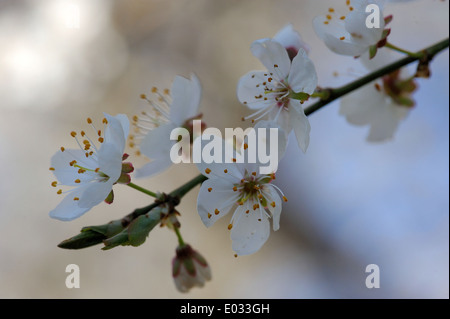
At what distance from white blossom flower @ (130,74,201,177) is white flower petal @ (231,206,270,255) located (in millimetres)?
217

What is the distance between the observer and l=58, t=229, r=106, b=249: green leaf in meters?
0.80

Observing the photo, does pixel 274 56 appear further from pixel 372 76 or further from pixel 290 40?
pixel 372 76

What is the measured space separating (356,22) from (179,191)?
0.45m

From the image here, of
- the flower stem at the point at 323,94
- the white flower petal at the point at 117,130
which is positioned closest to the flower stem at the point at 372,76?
the flower stem at the point at 323,94

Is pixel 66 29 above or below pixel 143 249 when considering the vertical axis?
above

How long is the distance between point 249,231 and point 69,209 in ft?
1.04

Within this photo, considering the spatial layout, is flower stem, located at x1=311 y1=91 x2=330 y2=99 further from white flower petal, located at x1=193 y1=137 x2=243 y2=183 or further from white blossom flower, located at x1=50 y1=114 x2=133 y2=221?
white blossom flower, located at x1=50 y1=114 x2=133 y2=221

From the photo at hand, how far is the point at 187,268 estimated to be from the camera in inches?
43.1

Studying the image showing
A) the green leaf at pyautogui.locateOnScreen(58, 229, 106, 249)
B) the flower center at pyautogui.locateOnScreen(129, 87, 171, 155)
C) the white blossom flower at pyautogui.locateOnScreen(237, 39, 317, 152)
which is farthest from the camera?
the flower center at pyautogui.locateOnScreen(129, 87, 171, 155)

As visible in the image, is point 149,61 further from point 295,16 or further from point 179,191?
point 179,191

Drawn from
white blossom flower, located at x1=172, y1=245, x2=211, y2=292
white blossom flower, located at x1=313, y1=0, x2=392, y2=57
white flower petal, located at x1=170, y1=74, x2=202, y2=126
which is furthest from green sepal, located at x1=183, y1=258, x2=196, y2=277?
white blossom flower, located at x1=313, y1=0, x2=392, y2=57

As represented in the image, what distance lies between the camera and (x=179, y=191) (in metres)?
0.93
